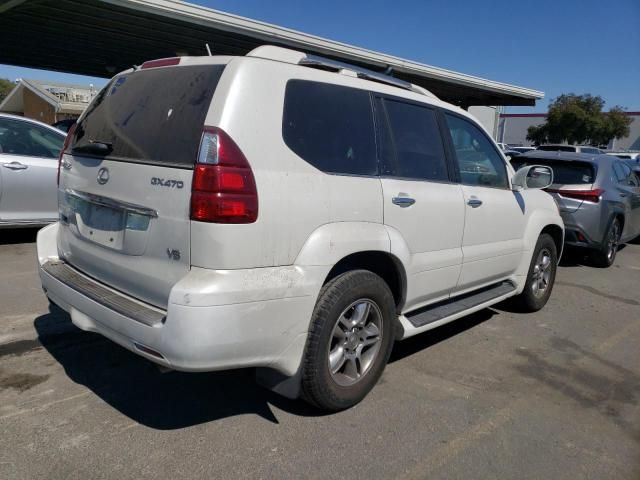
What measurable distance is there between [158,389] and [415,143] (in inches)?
90.8

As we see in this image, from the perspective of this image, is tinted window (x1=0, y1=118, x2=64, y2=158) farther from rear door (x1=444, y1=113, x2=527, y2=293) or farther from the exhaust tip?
rear door (x1=444, y1=113, x2=527, y2=293)

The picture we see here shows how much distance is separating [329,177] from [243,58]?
0.75m

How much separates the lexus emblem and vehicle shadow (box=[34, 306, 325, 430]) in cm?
109

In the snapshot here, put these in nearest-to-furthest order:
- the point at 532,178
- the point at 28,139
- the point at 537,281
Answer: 1. the point at 532,178
2. the point at 537,281
3. the point at 28,139

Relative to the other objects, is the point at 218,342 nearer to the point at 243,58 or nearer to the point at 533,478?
the point at 243,58

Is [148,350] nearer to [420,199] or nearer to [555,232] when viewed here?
[420,199]

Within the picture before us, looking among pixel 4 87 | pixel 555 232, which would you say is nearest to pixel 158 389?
pixel 555 232

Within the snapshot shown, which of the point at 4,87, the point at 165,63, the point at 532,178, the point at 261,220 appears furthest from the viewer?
the point at 4,87

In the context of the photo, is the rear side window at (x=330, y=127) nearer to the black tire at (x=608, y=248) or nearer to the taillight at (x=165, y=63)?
the taillight at (x=165, y=63)

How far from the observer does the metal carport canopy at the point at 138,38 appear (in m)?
9.74

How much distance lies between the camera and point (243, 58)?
9.15 feet

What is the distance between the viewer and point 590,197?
24.5ft

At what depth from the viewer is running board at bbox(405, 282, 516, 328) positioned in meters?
3.81

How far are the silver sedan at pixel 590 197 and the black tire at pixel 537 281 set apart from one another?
210 cm
